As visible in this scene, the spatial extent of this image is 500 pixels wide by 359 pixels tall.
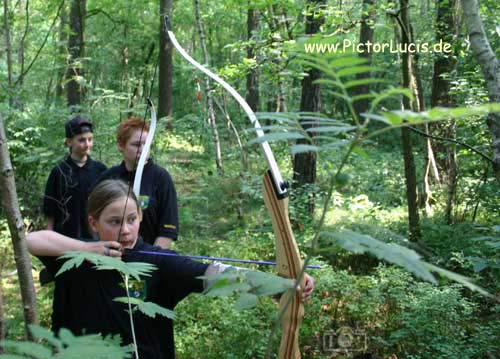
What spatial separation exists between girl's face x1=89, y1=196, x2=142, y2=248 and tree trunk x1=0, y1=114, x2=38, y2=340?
24 cm

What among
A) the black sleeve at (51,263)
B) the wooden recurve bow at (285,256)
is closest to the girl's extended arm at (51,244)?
the black sleeve at (51,263)

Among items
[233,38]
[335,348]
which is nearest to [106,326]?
[335,348]

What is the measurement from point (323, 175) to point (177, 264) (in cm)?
761

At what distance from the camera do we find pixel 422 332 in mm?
3381

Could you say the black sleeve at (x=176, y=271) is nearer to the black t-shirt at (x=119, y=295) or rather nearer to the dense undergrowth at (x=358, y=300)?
the black t-shirt at (x=119, y=295)

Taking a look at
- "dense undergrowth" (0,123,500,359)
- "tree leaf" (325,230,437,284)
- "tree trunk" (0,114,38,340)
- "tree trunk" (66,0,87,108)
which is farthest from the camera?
"tree trunk" (66,0,87,108)

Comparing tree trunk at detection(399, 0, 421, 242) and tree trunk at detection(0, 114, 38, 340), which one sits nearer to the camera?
tree trunk at detection(0, 114, 38, 340)

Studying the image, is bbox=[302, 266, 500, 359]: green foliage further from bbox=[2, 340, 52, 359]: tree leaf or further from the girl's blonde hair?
bbox=[2, 340, 52, 359]: tree leaf

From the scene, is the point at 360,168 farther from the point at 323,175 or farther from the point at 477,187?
the point at 477,187

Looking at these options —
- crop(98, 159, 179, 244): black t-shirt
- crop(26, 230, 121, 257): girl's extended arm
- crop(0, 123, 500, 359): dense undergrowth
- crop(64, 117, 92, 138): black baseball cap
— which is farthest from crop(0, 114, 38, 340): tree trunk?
crop(64, 117, 92, 138): black baseball cap

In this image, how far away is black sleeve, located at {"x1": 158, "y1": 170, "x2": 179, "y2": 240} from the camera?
2.88 m

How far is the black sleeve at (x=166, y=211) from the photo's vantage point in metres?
2.88

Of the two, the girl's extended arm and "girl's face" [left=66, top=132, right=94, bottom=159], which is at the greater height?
"girl's face" [left=66, top=132, right=94, bottom=159]

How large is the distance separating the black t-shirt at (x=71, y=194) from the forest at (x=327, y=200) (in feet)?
0.89
